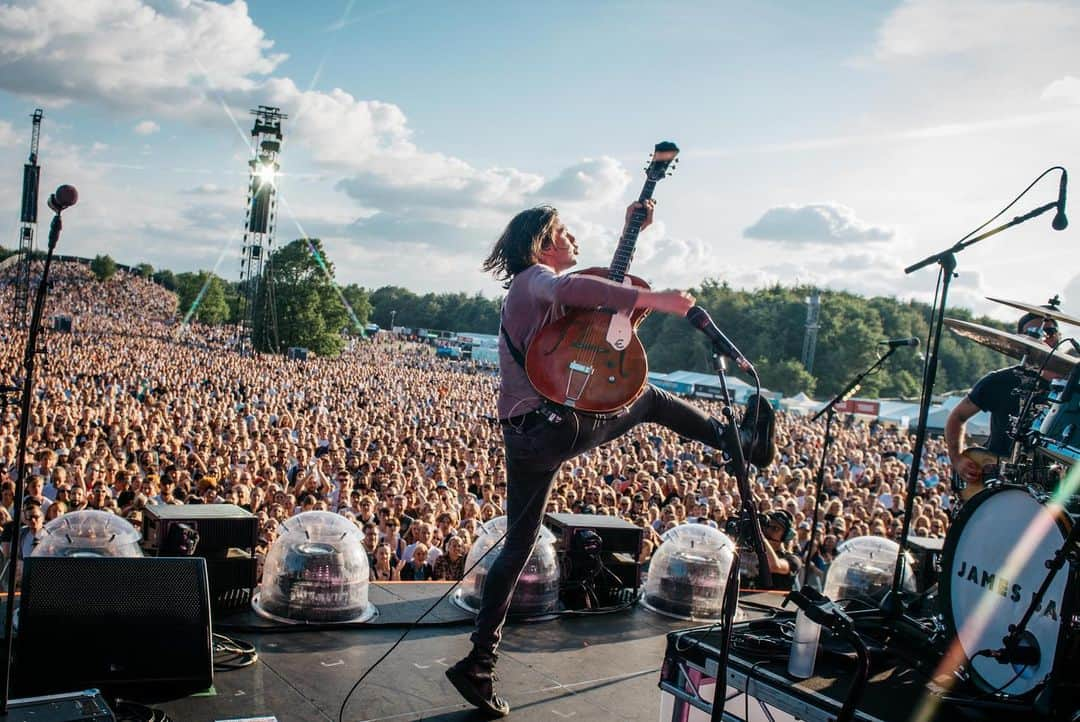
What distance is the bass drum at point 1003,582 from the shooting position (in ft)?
7.85

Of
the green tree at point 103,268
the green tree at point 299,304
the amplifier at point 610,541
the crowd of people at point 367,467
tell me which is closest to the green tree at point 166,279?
the green tree at point 103,268

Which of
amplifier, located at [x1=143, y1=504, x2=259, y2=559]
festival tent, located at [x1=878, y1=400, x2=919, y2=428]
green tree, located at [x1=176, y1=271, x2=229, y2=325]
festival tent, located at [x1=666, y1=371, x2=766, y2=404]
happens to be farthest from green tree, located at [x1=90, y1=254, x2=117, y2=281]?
amplifier, located at [x1=143, y1=504, x2=259, y2=559]

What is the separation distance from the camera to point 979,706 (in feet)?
8.02

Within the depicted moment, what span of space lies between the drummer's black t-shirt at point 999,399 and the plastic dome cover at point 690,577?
1.34m

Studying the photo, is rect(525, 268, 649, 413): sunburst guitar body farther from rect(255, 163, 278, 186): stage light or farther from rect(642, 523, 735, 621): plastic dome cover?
rect(255, 163, 278, 186): stage light

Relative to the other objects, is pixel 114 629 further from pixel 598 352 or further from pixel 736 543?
pixel 736 543

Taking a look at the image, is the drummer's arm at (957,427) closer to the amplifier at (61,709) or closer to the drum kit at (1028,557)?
the drum kit at (1028,557)

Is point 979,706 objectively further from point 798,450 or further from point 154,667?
point 798,450

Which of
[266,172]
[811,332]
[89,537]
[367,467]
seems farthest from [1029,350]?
[811,332]

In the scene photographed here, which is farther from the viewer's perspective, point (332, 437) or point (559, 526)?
point (332, 437)

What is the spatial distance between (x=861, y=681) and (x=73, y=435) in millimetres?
10167

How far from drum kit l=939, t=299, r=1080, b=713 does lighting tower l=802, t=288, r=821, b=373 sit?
4575cm

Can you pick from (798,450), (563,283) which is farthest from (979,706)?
(798,450)

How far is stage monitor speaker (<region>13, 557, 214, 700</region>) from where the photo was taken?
2627 mm
